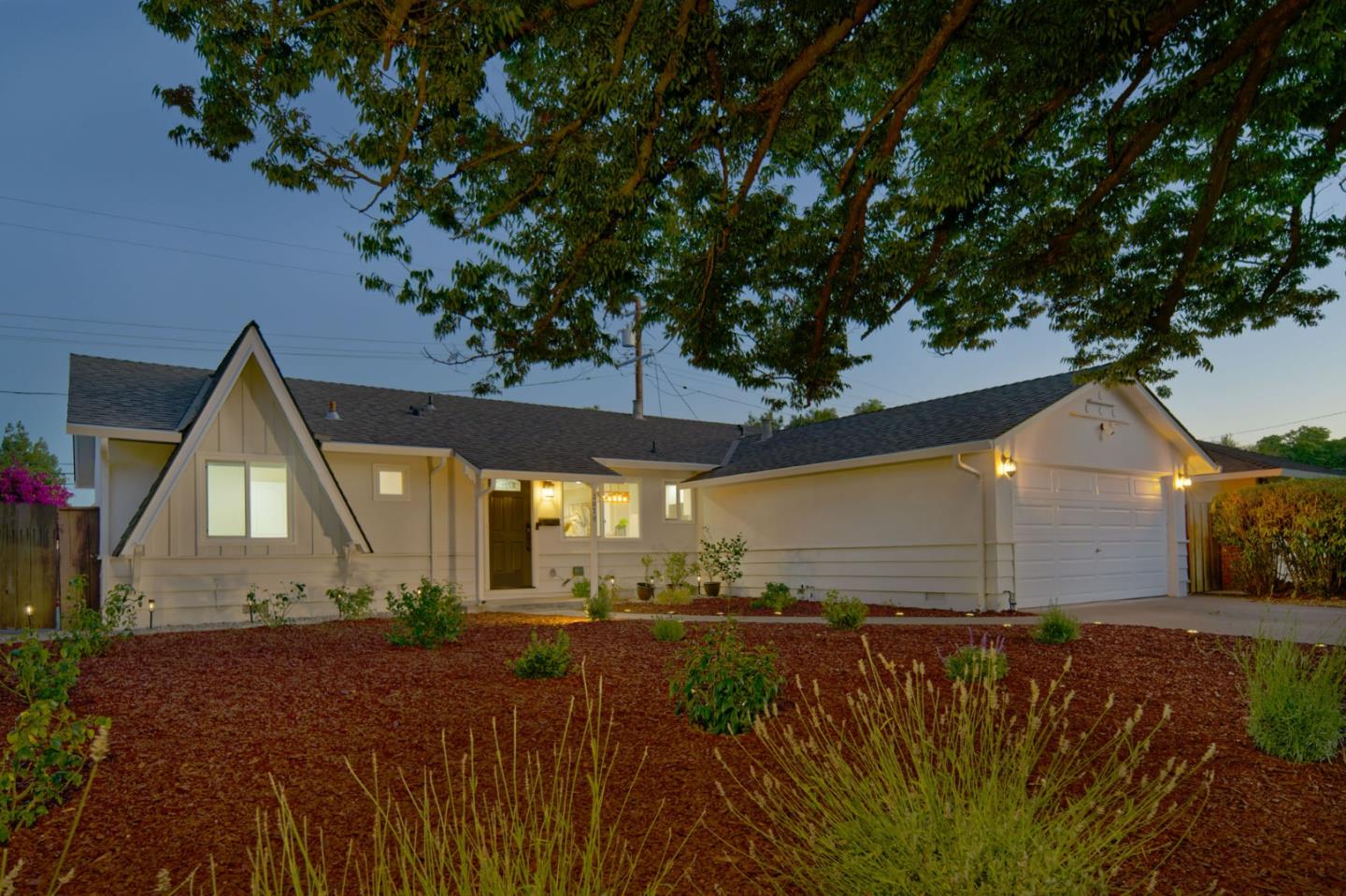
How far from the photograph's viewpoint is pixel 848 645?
8.42 metres

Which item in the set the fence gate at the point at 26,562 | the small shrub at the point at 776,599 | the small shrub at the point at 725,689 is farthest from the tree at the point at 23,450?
the small shrub at the point at 725,689

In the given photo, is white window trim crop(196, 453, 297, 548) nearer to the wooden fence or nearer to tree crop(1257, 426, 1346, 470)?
the wooden fence

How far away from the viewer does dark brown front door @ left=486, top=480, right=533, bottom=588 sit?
1575 centimetres

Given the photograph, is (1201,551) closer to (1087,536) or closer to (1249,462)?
(1249,462)

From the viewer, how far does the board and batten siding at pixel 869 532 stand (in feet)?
44.2

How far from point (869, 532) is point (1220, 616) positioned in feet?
17.8

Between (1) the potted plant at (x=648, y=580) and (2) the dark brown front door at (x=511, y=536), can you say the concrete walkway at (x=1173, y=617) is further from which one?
(1) the potted plant at (x=648, y=580)

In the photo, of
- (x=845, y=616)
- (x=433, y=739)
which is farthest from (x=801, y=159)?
(x=433, y=739)

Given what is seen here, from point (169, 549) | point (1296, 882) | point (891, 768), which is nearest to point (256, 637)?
point (169, 549)

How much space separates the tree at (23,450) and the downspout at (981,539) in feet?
145

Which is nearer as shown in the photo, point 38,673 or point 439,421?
point 38,673

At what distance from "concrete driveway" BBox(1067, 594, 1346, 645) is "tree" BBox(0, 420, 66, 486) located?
46119 millimetres

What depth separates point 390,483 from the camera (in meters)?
14.7

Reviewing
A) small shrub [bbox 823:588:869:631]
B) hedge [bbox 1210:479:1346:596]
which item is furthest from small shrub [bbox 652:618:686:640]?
hedge [bbox 1210:479:1346:596]
